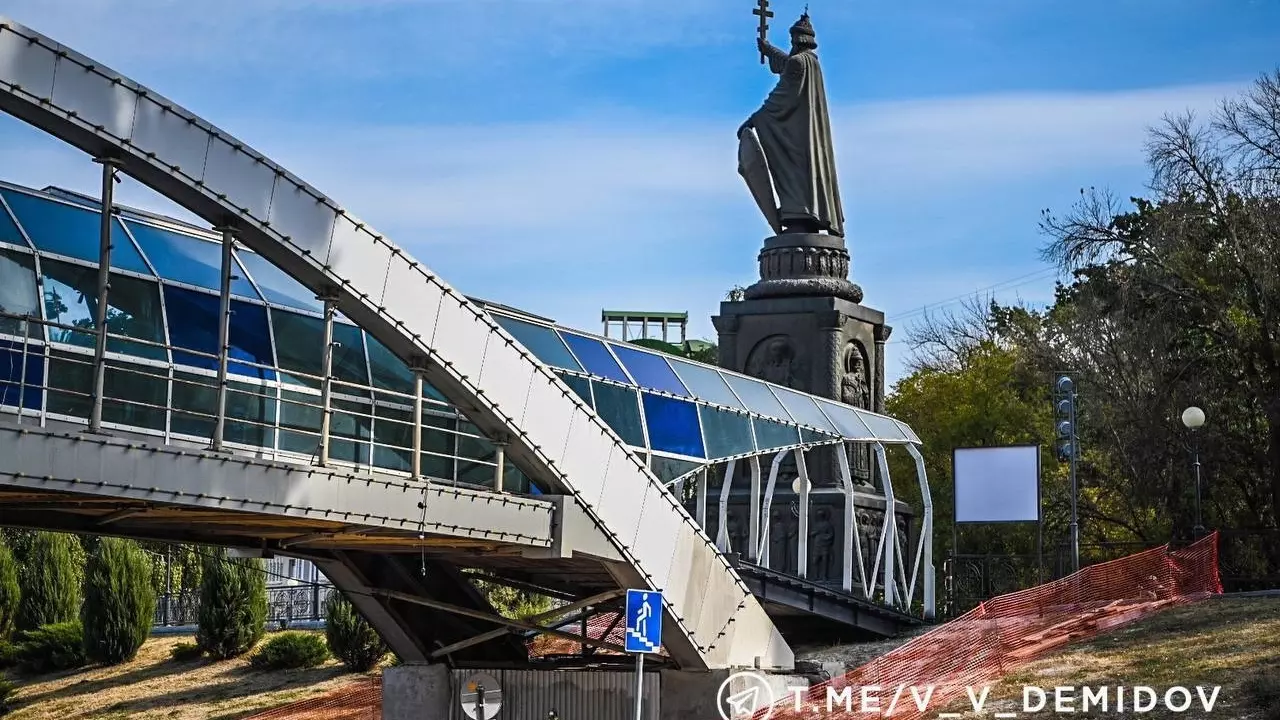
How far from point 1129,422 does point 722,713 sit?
58.3 feet

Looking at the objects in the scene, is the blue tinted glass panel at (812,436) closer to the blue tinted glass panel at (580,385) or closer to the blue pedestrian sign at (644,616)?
the blue tinted glass panel at (580,385)

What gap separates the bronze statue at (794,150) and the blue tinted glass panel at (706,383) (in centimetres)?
902

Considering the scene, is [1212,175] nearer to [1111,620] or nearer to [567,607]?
[1111,620]

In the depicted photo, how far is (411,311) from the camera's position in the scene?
2070 centimetres

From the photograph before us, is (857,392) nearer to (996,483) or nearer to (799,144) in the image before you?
(996,483)

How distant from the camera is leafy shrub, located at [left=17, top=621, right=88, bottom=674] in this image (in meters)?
42.0

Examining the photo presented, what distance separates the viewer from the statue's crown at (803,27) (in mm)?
41562

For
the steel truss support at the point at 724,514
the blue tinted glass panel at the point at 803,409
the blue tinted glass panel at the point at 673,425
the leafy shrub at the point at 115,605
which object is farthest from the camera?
the leafy shrub at the point at 115,605

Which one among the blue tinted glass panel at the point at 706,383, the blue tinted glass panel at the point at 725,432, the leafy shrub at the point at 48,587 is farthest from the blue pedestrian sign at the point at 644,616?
the leafy shrub at the point at 48,587

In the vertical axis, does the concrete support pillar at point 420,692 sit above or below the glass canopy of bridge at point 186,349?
below

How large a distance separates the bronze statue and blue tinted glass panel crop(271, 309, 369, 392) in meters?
18.5

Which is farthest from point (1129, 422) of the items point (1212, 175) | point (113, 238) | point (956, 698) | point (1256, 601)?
point (113, 238)

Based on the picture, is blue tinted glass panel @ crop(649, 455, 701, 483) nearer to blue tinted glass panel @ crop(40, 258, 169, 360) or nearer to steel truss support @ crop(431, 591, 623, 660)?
steel truss support @ crop(431, 591, 623, 660)

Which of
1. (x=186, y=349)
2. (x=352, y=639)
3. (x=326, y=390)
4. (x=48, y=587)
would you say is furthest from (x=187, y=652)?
(x=186, y=349)
